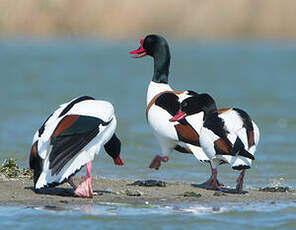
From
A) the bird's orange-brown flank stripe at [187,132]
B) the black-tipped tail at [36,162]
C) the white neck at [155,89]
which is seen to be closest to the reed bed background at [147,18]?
the white neck at [155,89]

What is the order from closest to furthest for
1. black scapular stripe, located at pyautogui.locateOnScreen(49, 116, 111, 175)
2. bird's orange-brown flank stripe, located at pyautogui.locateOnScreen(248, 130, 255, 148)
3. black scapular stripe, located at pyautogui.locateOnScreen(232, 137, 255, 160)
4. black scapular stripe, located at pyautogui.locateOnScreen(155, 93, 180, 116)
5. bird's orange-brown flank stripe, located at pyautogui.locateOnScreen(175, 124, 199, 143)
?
black scapular stripe, located at pyautogui.locateOnScreen(49, 116, 111, 175) < black scapular stripe, located at pyautogui.locateOnScreen(232, 137, 255, 160) < bird's orange-brown flank stripe, located at pyautogui.locateOnScreen(248, 130, 255, 148) < bird's orange-brown flank stripe, located at pyautogui.locateOnScreen(175, 124, 199, 143) < black scapular stripe, located at pyautogui.locateOnScreen(155, 93, 180, 116)

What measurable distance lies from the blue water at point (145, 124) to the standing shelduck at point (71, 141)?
40cm

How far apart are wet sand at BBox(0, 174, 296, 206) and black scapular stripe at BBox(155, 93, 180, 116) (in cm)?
91

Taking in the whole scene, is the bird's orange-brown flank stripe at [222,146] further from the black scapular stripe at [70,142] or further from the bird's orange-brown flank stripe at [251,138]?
the black scapular stripe at [70,142]

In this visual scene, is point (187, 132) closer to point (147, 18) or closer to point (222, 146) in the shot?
point (222, 146)

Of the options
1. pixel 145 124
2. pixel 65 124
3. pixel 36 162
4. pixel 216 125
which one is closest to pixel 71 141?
pixel 65 124

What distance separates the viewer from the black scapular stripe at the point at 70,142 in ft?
31.8

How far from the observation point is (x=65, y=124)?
987 cm

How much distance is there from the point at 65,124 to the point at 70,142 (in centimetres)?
22

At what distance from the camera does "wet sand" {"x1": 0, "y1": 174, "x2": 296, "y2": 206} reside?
9.98 meters

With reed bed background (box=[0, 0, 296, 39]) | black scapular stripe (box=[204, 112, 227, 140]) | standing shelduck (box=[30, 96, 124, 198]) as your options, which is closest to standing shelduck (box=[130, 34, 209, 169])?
black scapular stripe (box=[204, 112, 227, 140])

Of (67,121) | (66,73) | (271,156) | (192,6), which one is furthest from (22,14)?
(67,121)

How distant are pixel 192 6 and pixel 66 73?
46925 mm

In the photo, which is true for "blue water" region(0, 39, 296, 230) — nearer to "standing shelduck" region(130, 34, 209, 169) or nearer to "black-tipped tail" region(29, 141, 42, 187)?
"black-tipped tail" region(29, 141, 42, 187)
